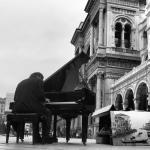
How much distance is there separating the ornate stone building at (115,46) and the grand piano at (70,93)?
23.5 metres

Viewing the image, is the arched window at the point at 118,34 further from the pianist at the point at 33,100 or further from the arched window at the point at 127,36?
the pianist at the point at 33,100

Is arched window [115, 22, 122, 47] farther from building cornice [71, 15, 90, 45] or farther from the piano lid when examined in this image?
the piano lid

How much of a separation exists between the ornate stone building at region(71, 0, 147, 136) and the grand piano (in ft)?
77.1

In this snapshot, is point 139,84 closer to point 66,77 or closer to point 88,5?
point 88,5

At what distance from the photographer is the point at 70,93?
8125 mm

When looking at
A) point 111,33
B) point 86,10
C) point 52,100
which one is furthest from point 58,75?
point 86,10

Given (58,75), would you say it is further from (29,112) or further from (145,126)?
(145,126)

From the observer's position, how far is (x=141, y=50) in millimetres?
37219

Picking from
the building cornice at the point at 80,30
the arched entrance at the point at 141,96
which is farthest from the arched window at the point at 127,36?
the arched entrance at the point at 141,96

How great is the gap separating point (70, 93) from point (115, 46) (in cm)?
3060

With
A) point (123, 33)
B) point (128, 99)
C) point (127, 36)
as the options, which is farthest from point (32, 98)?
point (127, 36)

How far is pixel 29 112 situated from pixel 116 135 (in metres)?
3.03

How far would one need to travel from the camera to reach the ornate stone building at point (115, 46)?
35.6 metres

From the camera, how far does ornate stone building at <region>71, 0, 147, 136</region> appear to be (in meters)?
35.6
